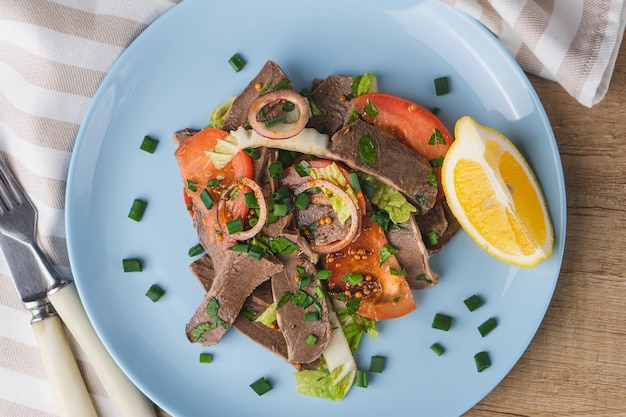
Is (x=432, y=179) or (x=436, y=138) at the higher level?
(x=436, y=138)

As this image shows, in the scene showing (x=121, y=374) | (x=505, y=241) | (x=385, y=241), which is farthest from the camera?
(x=121, y=374)

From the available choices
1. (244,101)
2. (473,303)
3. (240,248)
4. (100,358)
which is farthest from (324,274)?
(100,358)

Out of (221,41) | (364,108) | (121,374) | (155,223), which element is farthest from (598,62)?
(121,374)

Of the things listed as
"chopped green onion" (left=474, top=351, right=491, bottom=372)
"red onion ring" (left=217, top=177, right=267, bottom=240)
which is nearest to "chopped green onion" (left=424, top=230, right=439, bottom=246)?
"chopped green onion" (left=474, top=351, right=491, bottom=372)

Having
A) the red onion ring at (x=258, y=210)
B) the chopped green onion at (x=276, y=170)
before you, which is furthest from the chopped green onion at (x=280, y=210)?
the chopped green onion at (x=276, y=170)

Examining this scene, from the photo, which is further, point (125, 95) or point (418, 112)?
point (125, 95)

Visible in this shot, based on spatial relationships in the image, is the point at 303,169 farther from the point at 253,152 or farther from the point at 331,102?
the point at 331,102

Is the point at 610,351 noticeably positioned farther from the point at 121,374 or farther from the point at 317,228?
the point at 121,374

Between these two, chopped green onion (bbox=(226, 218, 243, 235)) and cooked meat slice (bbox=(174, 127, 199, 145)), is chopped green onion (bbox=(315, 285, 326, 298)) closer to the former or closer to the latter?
chopped green onion (bbox=(226, 218, 243, 235))
